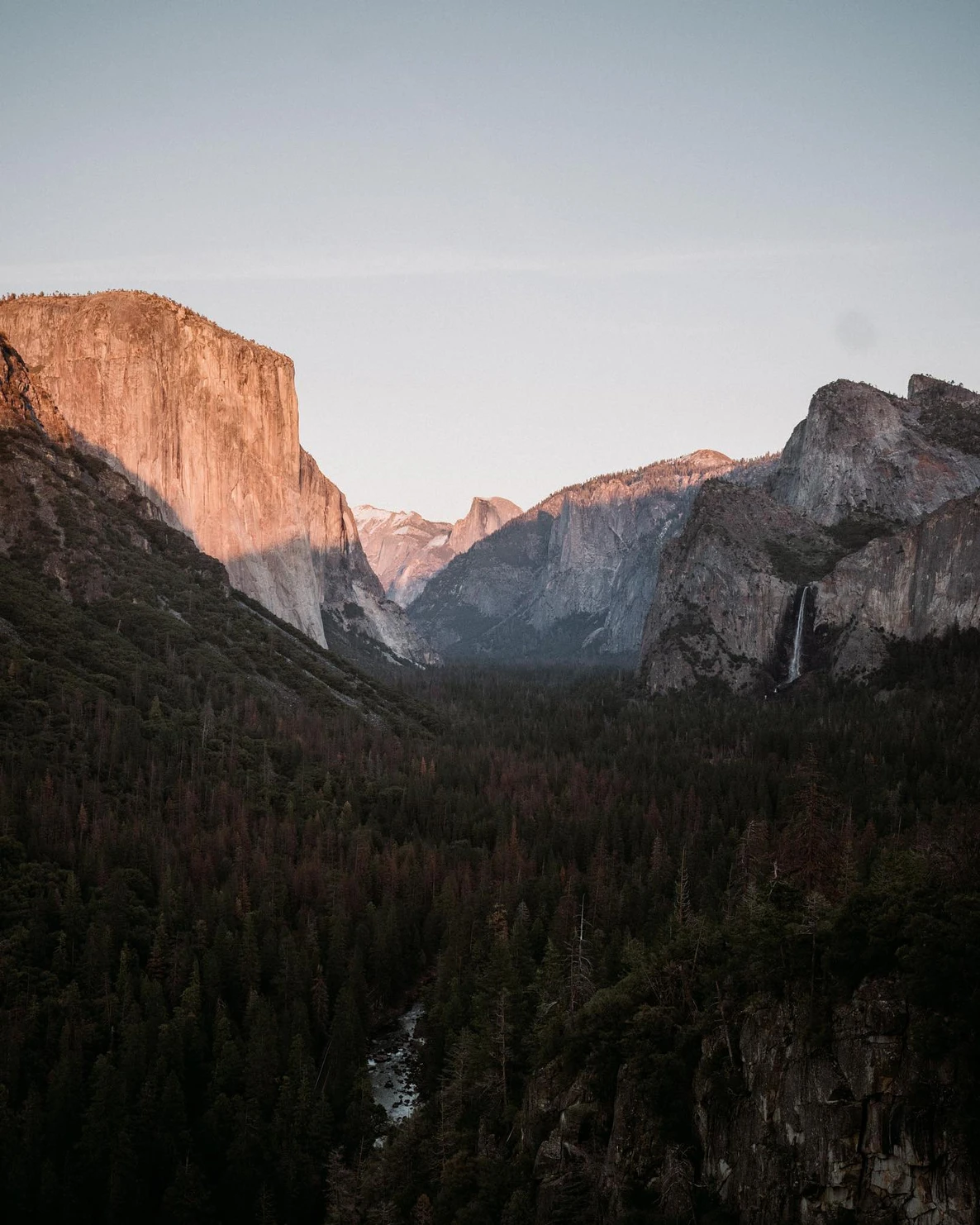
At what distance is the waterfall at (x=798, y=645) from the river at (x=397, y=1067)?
127 metres

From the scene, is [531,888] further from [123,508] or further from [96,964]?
[123,508]

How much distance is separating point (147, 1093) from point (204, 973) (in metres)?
13.2

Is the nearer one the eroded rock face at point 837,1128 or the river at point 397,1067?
the eroded rock face at point 837,1128

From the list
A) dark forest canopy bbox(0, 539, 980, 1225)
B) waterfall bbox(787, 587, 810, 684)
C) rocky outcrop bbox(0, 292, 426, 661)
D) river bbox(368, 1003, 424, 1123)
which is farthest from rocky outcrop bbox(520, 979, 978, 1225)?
waterfall bbox(787, 587, 810, 684)

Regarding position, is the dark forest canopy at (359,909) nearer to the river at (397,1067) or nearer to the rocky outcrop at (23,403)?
the river at (397,1067)

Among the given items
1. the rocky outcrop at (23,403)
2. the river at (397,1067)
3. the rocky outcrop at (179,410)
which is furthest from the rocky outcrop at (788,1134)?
the rocky outcrop at (179,410)

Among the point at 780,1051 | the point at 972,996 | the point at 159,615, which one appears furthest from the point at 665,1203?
the point at 159,615

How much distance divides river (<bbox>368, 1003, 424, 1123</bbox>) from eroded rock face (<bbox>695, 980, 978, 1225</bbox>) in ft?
87.3

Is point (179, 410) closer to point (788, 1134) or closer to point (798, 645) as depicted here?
point (798, 645)

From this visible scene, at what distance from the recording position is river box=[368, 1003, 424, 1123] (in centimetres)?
5994

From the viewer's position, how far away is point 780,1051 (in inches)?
1296

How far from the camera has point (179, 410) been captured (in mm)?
172750

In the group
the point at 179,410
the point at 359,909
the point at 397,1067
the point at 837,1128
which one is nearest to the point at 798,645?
the point at 179,410

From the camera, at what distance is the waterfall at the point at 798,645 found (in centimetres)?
18525
